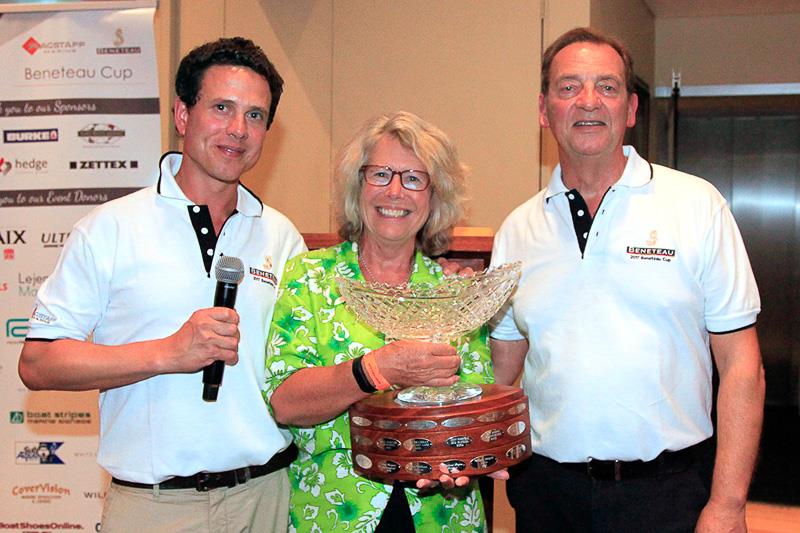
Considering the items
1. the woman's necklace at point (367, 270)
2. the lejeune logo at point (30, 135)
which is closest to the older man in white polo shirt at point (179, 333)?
the woman's necklace at point (367, 270)

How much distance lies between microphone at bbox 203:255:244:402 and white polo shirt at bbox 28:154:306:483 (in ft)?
0.64

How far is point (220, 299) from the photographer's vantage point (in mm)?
1840

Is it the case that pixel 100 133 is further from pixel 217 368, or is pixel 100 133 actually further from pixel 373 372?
pixel 373 372

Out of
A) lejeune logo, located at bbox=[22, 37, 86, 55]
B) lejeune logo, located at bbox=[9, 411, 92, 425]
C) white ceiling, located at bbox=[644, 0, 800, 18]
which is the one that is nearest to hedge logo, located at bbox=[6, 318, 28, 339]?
lejeune logo, located at bbox=[9, 411, 92, 425]

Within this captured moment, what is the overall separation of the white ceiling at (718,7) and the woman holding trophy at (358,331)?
4.77 meters

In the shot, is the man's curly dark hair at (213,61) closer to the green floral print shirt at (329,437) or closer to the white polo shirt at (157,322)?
the white polo shirt at (157,322)

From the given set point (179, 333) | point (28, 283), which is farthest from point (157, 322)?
point (28, 283)

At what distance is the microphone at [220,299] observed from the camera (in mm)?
1817

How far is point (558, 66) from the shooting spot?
2244 millimetres

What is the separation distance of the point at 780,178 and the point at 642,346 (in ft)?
17.6

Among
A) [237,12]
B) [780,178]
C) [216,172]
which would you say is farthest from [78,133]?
[780,178]

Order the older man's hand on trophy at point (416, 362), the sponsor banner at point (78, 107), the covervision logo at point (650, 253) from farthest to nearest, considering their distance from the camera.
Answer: the sponsor banner at point (78, 107), the covervision logo at point (650, 253), the older man's hand on trophy at point (416, 362)

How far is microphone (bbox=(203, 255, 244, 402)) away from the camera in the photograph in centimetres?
182

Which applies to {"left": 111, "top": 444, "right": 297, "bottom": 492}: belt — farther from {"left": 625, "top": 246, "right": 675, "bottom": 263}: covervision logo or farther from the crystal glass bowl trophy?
{"left": 625, "top": 246, "right": 675, "bottom": 263}: covervision logo
